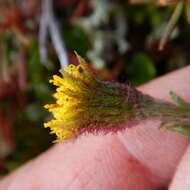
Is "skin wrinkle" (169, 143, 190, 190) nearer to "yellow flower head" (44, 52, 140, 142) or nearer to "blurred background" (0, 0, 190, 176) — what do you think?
"yellow flower head" (44, 52, 140, 142)

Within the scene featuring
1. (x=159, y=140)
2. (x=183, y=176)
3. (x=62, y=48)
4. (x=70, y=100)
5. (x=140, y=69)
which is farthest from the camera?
(x=140, y=69)

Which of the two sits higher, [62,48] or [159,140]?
[62,48]

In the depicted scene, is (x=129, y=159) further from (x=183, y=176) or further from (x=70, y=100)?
(x=70, y=100)

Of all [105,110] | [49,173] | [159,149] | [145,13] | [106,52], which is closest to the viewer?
[105,110]

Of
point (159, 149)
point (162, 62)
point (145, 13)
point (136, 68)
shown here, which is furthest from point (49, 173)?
point (145, 13)

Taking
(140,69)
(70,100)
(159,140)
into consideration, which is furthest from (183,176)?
(140,69)

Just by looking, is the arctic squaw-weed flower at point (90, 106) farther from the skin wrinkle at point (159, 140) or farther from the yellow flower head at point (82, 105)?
the skin wrinkle at point (159, 140)

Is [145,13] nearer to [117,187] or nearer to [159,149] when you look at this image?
[159,149]
